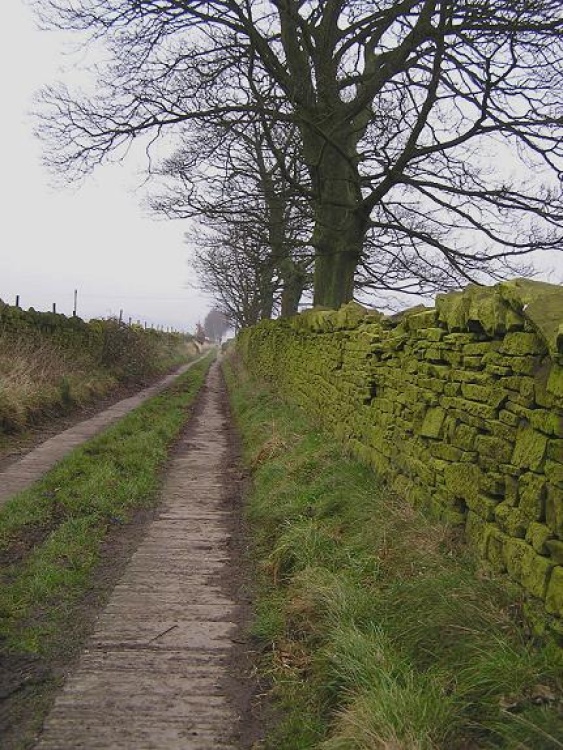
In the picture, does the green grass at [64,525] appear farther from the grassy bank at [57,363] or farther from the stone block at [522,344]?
the stone block at [522,344]

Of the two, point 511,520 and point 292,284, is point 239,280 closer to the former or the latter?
point 292,284

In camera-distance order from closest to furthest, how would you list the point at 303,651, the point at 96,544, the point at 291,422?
the point at 303,651
the point at 96,544
the point at 291,422

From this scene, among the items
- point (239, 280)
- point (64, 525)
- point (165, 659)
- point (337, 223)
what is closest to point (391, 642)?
point (165, 659)

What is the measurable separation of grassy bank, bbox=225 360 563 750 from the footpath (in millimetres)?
251

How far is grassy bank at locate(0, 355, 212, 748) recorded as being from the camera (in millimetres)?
3391

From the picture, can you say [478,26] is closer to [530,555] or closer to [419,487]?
[419,487]

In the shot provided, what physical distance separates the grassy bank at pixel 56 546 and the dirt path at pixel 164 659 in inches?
6.8

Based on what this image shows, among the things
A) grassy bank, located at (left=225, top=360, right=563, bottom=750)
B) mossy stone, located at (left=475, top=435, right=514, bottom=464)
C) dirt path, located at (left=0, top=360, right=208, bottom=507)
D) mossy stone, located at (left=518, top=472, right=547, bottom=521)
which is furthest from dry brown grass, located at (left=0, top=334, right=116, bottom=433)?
mossy stone, located at (left=518, top=472, right=547, bottom=521)

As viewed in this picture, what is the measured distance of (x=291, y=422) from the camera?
9.86 m

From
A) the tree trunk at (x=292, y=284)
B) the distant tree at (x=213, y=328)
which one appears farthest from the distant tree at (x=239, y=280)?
the distant tree at (x=213, y=328)

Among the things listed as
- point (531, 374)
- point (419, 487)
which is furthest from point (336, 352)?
point (531, 374)

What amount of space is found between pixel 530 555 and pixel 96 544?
3.56 m

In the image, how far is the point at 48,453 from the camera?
865cm

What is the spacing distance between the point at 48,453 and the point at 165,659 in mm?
5699
